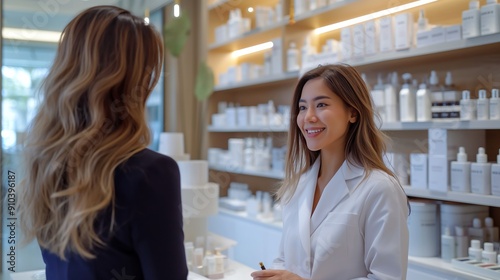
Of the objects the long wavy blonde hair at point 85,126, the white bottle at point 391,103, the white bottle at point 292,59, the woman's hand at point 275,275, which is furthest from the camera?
the white bottle at point 292,59

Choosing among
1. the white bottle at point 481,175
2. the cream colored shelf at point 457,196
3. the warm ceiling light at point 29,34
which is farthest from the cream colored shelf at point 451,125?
the warm ceiling light at point 29,34

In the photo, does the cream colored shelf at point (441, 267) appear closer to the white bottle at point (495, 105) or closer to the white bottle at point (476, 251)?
the white bottle at point (476, 251)

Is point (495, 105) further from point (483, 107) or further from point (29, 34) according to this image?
point (29, 34)

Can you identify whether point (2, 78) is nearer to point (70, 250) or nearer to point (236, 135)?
point (70, 250)

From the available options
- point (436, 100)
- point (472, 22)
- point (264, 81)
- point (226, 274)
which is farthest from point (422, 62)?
point (226, 274)

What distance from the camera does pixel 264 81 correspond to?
3279mm

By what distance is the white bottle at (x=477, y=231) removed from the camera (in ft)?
6.56

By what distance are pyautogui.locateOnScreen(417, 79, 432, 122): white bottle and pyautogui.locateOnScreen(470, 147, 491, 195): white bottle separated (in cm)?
28

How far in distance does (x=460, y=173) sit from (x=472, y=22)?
0.63 meters

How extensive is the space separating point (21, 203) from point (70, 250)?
157 millimetres

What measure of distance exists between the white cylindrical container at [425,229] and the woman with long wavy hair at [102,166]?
154 centimetres

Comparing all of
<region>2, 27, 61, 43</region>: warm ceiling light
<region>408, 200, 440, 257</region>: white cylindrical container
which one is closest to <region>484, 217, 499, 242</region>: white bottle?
<region>408, 200, 440, 257</region>: white cylindrical container

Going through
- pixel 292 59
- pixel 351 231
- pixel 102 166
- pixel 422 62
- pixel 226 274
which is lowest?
pixel 226 274

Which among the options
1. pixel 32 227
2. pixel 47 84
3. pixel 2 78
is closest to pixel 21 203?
pixel 32 227
